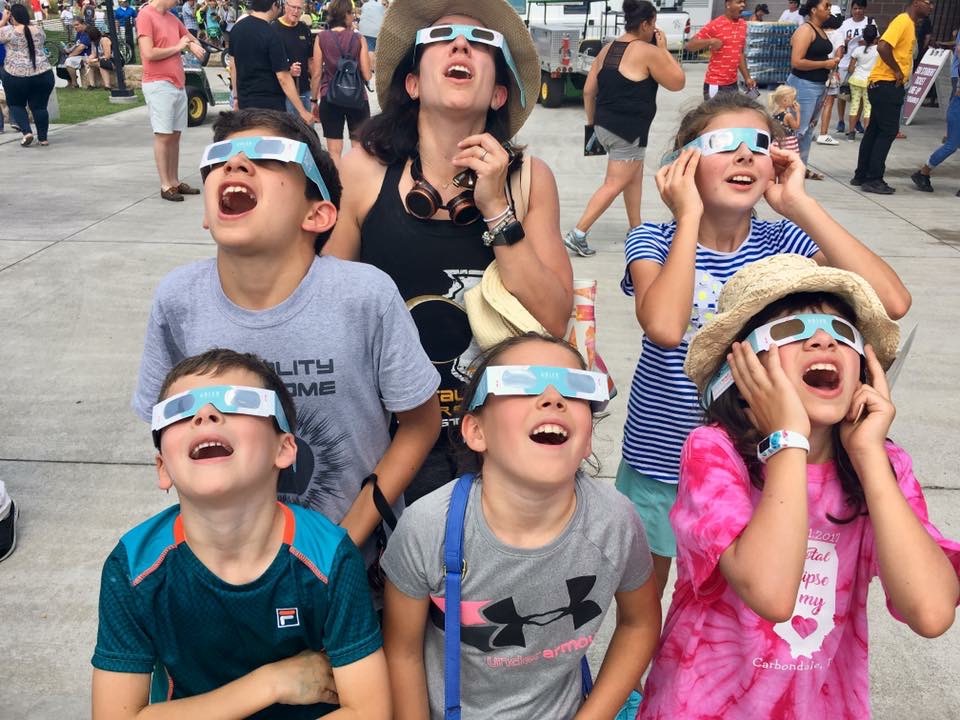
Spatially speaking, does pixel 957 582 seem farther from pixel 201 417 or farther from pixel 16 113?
pixel 16 113

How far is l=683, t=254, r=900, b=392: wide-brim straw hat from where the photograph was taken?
68.0 inches

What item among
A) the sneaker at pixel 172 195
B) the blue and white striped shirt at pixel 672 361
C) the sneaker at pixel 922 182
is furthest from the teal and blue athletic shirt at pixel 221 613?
the sneaker at pixel 922 182

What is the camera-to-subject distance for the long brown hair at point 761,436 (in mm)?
1759

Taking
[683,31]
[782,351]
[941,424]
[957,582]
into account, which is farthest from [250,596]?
[683,31]

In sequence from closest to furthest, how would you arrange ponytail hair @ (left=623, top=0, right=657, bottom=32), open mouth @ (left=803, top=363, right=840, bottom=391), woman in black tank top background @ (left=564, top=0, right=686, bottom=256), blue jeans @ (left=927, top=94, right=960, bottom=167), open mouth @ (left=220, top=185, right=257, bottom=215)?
open mouth @ (left=803, top=363, right=840, bottom=391)
open mouth @ (left=220, top=185, right=257, bottom=215)
ponytail hair @ (left=623, top=0, right=657, bottom=32)
woman in black tank top background @ (left=564, top=0, right=686, bottom=256)
blue jeans @ (left=927, top=94, right=960, bottom=167)

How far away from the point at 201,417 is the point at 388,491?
474mm

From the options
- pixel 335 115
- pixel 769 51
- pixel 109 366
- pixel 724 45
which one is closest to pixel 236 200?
pixel 109 366

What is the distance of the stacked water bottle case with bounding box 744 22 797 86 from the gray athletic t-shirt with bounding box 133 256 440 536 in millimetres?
14178

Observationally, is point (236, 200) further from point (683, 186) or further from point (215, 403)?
point (683, 186)

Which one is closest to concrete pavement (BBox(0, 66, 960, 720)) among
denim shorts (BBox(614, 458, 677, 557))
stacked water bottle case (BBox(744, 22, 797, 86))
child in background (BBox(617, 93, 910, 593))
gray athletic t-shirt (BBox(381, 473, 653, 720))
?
denim shorts (BBox(614, 458, 677, 557))

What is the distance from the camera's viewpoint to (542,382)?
1734 millimetres

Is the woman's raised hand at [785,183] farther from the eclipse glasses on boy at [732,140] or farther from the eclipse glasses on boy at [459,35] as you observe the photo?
the eclipse glasses on boy at [459,35]

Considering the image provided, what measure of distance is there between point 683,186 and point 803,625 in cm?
109

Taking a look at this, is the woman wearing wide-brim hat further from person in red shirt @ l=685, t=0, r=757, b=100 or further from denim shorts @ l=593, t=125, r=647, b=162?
person in red shirt @ l=685, t=0, r=757, b=100
